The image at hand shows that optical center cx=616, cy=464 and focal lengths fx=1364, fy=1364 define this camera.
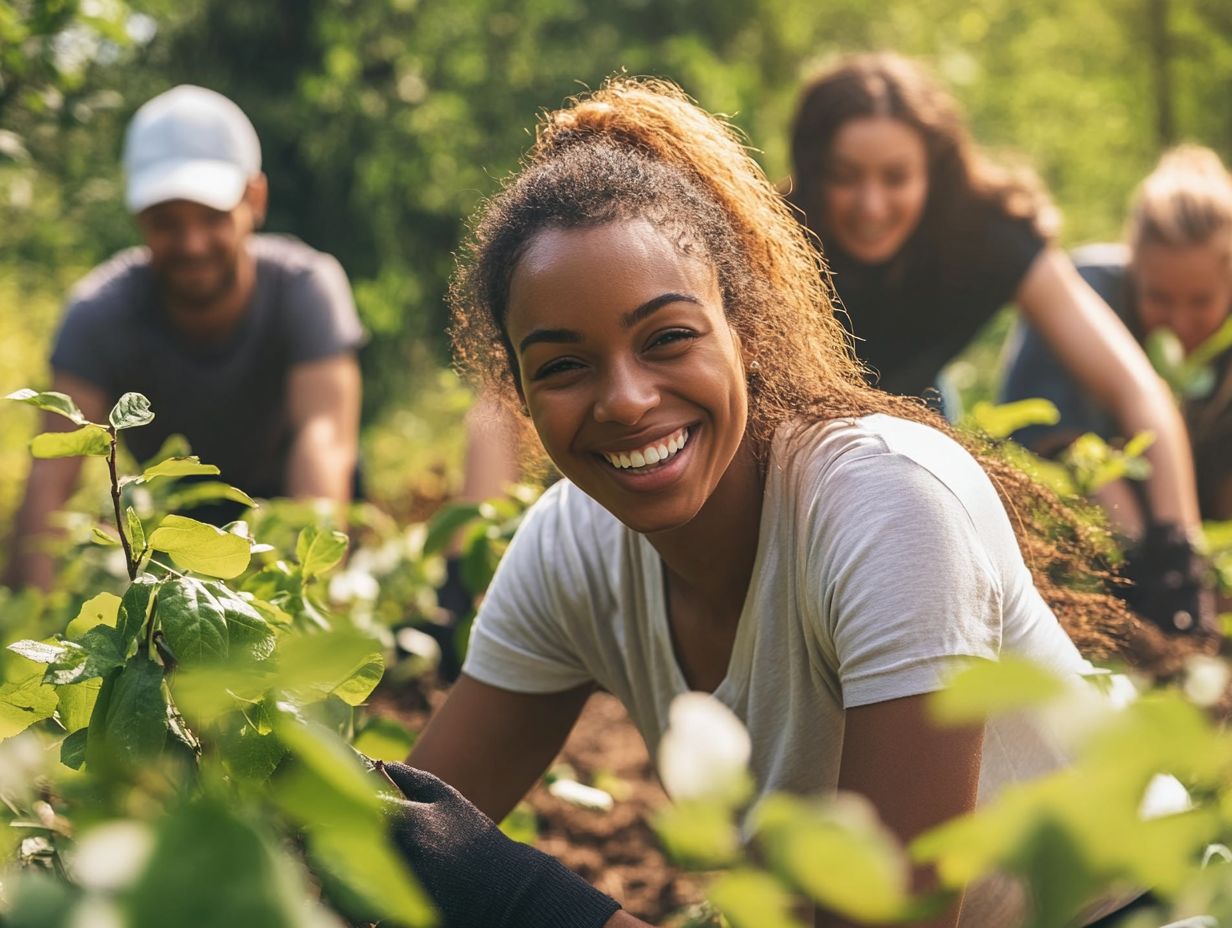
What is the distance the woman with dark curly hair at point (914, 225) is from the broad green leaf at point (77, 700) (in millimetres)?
2239

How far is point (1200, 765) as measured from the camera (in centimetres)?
47

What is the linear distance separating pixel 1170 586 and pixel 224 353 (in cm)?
237

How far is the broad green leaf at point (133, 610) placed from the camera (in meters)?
1.00

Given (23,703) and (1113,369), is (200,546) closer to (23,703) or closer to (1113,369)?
(23,703)

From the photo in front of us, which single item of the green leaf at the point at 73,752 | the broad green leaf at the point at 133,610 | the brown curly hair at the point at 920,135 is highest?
the brown curly hair at the point at 920,135

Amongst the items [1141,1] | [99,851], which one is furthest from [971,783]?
[1141,1]

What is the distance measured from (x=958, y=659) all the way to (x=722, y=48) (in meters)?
7.25

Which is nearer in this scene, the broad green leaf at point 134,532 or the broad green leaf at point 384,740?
the broad green leaf at point 134,532

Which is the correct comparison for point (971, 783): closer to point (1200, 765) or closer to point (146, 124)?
point (1200, 765)

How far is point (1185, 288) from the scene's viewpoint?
3.28m

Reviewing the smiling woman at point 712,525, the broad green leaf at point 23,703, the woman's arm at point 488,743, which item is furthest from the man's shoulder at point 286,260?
the broad green leaf at point 23,703

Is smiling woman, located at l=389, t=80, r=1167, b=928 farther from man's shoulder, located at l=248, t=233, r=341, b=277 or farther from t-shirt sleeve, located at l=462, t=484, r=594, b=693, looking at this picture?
man's shoulder, located at l=248, t=233, r=341, b=277

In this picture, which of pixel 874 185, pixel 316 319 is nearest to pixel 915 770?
pixel 874 185

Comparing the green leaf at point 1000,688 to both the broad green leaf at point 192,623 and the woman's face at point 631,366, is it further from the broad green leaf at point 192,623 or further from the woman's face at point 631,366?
the woman's face at point 631,366
